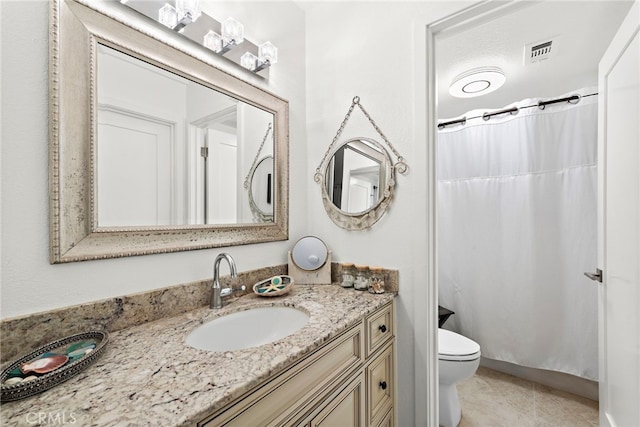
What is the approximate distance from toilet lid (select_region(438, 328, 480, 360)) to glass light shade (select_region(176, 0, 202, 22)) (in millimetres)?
2009

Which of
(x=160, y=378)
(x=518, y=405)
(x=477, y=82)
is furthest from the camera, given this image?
(x=477, y=82)

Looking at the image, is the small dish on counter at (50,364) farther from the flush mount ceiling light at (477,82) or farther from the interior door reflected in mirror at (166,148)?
the flush mount ceiling light at (477,82)

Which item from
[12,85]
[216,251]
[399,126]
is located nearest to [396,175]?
[399,126]

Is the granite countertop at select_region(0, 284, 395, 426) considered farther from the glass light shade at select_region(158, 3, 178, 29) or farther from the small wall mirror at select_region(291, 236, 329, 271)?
the glass light shade at select_region(158, 3, 178, 29)

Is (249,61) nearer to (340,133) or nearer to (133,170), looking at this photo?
(340,133)

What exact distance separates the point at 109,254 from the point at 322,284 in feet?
3.01

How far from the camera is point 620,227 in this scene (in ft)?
3.84

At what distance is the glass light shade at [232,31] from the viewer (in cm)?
113

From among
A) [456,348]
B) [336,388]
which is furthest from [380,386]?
[456,348]

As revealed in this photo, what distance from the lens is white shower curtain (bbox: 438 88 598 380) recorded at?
1.86m

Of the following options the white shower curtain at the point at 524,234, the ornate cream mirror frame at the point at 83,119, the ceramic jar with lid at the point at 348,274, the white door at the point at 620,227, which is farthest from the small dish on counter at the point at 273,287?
the white shower curtain at the point at 524,234

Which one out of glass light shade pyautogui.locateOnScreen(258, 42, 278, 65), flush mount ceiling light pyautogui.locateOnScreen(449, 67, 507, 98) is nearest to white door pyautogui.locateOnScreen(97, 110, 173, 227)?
glass light shade pyautogui.locateOnScreen(258, 42, 278, 65)

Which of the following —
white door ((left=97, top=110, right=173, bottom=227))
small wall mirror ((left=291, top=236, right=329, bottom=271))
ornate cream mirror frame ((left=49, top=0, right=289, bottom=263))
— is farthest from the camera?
small wall mirror ((left=291, top=236, right=329, bottom=271))

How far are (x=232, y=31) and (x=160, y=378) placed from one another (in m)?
1.22
